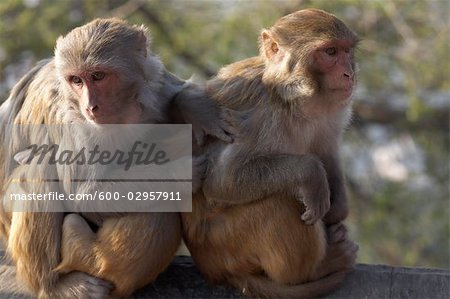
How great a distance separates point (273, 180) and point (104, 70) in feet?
3.27

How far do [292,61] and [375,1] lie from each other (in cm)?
459

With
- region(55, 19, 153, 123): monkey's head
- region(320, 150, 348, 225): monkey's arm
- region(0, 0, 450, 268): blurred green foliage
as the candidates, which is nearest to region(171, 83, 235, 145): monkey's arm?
region(55, 19, 153, 123): monkey's head

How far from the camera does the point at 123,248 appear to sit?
4.18 m

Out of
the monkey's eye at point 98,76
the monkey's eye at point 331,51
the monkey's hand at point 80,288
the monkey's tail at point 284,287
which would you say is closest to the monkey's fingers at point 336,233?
the monkey's tail at point 284,287

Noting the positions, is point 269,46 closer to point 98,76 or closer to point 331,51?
point 331,51

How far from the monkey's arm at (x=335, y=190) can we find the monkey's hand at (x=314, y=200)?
501 millimetres

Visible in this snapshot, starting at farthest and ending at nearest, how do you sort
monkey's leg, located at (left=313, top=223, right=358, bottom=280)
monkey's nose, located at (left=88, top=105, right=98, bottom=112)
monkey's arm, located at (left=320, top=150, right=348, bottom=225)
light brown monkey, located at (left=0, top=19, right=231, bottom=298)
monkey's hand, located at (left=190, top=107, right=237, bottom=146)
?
1. monkey's arm, located at (left=320, top=150, right=348, bottom=225)
2. monkey's leg, located at (left=313, top=223, right=358, bottom=280)
3. monkey's hand, located at (left=190, top=107, right=237, bottom=146)
4. light brown monkey, located at (left=0, top=19, right=231, bottom=298)
5. monkey's nose, located at (left=88, top=105, right=98, bottom=112)

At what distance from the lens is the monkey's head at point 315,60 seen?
417cm

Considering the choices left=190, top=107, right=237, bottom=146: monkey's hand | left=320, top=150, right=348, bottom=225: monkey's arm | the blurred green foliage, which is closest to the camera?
left=190, top=107, right=237, bottom=146: monkey's hand

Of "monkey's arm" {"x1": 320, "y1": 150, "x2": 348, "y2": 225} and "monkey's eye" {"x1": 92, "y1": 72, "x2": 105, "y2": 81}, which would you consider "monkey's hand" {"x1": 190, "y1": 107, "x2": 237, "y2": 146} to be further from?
"monkey's arm" {"x1": 320, "y1": 150, "x2": 348, "y2": 225}

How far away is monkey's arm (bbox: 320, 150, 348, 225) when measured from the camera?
468cm

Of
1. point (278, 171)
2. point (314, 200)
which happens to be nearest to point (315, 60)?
point (278, 171)

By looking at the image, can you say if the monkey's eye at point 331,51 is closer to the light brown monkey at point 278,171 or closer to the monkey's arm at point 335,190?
the light brown monkey at point 278,171

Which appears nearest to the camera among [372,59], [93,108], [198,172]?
[93,108]
